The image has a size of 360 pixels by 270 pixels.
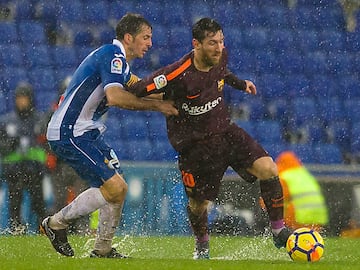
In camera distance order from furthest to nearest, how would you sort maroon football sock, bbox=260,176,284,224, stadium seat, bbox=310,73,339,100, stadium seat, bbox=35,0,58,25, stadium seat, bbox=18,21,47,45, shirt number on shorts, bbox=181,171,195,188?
stadium seat, bbox=310,73,339,100, stadium seat, bbox=35,0,58,25, stadium seat, bbox=18,21,47,45, shirt number on shorts, bbox=181,171,195,188, maroon football sock, bbox=260,176,284,224

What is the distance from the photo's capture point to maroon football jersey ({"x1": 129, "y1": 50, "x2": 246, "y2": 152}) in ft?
25.8

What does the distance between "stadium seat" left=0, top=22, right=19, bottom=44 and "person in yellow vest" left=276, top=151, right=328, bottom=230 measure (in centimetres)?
528

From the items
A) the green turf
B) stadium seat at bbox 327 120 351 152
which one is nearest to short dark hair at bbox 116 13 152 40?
the green turf

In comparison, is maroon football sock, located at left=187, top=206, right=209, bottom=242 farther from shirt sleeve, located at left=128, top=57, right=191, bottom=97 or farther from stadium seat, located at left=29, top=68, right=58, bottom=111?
stadium seat, located at left=29, top=68, right=58, bottom=111

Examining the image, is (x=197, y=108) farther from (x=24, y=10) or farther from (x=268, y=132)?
(x=24, y=10)

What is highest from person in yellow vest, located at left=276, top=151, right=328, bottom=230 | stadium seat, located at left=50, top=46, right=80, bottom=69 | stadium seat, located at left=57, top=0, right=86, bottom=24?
stadium seat, located at left=57, top=0, right=86, bottom=24

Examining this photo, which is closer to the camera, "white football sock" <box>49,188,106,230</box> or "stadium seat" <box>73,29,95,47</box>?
"white football sock" <box>49,188,106,230</box>

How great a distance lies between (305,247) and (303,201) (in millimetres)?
4148

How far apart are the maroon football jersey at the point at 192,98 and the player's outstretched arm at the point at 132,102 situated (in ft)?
0.75

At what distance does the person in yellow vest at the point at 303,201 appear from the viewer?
38.4ft

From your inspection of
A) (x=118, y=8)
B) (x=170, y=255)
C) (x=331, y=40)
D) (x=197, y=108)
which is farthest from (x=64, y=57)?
(x=197, y=108)

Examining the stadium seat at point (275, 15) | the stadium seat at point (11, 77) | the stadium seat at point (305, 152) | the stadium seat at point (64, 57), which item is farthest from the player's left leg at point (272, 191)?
the stadium seat at point (275, 15)

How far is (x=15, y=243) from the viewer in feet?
31.7

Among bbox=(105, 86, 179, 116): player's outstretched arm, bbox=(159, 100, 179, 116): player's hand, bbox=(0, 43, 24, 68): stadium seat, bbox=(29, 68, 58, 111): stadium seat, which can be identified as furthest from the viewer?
bbox=(0, 43, 24, 68): stadium seat
